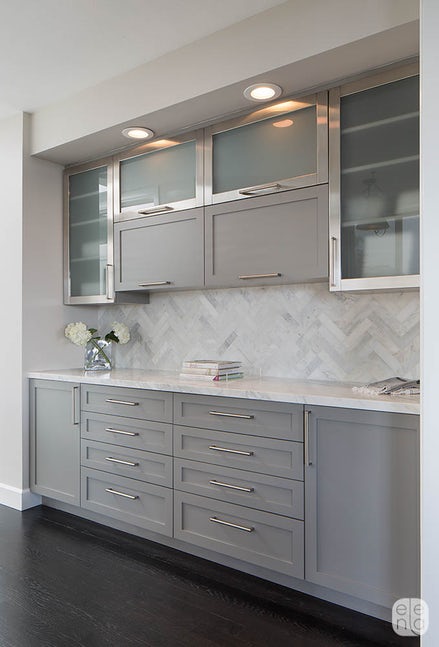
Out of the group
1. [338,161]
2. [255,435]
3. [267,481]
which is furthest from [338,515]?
[338,161]

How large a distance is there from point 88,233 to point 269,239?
4.97ft

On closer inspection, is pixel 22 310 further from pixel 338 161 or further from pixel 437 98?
pixel 437 98

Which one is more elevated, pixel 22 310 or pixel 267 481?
pixel 22 310

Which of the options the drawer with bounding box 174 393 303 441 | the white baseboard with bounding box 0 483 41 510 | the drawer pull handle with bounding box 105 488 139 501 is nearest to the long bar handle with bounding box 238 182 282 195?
the drawer with bounding box 174 393 303 441

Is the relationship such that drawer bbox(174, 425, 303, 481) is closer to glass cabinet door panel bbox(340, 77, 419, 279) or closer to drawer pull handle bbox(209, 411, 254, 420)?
drawer pull handle bbox(209, 411, 254, 420)

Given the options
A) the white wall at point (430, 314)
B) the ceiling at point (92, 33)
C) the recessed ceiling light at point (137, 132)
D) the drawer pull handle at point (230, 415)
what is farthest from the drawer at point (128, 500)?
the ceiling at point (92, 33)

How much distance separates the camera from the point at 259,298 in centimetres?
297

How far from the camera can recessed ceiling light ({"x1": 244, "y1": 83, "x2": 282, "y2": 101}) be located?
7.77ft

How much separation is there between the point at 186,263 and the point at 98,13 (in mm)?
1290

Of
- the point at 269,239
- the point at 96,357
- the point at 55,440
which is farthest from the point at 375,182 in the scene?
Answer: the point at 55,440

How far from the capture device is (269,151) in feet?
8.39

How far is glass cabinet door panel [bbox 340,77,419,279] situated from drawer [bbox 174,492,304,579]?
1188 millimetres

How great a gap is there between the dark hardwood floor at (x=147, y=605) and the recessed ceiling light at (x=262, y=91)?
7.67ft

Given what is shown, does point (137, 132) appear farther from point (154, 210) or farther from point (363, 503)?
point (363, 503)
